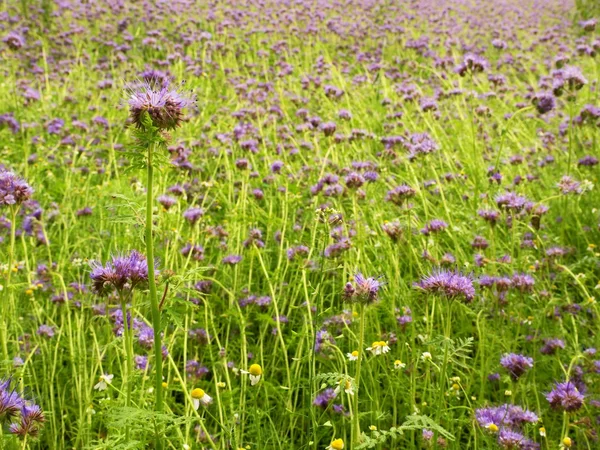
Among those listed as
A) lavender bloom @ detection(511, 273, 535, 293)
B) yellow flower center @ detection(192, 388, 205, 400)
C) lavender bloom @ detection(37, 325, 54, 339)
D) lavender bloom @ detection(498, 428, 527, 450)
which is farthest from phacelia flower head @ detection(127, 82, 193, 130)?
lavender bloom @ detection(511, 273, 535, 293)

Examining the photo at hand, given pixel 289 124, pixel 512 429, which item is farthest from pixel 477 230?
pixel 289 124

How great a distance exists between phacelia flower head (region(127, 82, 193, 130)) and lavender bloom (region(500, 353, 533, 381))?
149cm

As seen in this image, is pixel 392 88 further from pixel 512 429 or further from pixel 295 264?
pixel 512 429

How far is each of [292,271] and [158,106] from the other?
185 centimetres

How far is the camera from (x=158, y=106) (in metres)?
1.39

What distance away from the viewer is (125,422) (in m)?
1.40

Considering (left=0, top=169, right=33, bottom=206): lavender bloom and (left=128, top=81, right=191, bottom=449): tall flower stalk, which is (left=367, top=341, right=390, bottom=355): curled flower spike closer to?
(left=128, top=81, right=191, bottom=449): tall flower stalk

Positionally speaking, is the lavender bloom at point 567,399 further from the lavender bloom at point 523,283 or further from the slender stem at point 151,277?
the slender stem at point 151,277

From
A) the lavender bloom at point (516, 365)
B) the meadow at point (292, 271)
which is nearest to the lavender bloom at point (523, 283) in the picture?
the meadow at point (292, 271)

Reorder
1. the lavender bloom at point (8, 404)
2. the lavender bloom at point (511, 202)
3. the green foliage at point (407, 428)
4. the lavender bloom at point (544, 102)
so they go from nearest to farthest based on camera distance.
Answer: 1. the lavender bloom at point (8, 404)
2. the green foliage at point (407, 428)
3. the lavender bloom at point (511, 202)
4. the lavender bloom at point (544, 102)

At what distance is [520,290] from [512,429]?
74cm

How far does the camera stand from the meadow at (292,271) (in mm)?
1780

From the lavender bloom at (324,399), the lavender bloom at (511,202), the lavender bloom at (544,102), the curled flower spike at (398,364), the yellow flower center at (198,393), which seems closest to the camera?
the yellow flower center at (198,393)

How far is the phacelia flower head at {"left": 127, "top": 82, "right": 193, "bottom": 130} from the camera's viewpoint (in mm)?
1392
